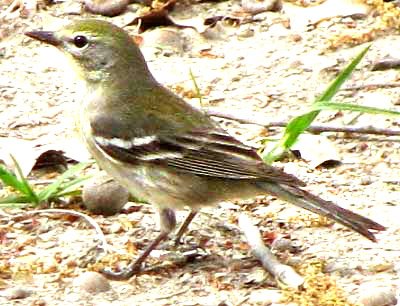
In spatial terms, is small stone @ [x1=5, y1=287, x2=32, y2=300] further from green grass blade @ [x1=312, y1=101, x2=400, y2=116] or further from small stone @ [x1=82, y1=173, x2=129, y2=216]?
green grass blade @ [x1=312, y1=101, x2=400, y2=116]

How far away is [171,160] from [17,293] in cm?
102

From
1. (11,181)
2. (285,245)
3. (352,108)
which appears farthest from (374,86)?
(11,181)

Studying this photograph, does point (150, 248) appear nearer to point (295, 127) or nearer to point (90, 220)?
point (90, 220)

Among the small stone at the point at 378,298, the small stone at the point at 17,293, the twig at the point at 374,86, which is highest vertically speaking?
the small stone at the point at 17,293

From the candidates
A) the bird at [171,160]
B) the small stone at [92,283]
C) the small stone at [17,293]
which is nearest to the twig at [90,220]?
the bird at [171,160]

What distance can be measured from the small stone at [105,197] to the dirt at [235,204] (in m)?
0.06

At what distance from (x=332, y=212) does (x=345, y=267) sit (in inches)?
11.0

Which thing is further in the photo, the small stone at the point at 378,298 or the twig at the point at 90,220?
the twig at the point at 90,220

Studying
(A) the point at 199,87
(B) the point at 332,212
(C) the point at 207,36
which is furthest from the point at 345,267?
(C) the point at 207,36

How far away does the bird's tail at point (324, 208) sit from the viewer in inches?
255

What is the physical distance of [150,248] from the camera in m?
6.68

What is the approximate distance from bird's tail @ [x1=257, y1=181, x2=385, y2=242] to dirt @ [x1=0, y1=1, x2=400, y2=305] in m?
0.22

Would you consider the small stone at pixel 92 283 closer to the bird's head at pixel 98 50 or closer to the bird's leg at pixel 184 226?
the bird's leg at pixel 184 226

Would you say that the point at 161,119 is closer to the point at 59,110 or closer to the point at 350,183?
the point at 350,183
